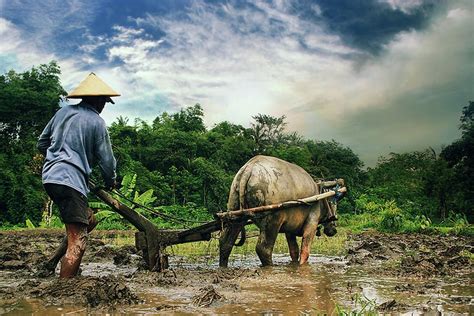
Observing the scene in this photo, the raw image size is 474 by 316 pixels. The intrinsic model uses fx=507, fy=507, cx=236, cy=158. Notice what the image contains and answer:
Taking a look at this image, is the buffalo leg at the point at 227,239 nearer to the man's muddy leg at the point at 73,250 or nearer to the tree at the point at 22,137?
the man's muddy leg at the point at 73,250

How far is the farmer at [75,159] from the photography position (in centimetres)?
553

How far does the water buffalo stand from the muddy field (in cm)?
55

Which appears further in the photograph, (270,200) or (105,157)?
(270,200)

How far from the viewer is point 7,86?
96.0 ft

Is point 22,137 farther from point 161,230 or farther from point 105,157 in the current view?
point 105,157

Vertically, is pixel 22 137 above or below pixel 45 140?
above

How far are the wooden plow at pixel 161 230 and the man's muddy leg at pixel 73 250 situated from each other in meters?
0.90

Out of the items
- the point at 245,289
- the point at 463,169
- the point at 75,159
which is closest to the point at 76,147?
the point at 75,159

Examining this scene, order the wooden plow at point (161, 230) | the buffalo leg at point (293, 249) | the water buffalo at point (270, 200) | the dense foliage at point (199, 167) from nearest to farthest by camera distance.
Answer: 1. the wooden plow at point (161, 230)
2. the water buffalo at point (270, 200)
3. the buffalo leg at point (293, 249)
4. the dense foliage at point (199, 167)

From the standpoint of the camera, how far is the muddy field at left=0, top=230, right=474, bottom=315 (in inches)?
182

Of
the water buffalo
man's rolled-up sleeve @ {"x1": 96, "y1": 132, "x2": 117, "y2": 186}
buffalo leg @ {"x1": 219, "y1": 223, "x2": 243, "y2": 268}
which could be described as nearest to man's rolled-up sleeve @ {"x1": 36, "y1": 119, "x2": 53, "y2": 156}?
man's rolled-up sleeve @ {"x1": 96, "y1": 132, "x2": 117, "y2": 186}

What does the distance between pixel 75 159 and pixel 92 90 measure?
89 centimetres

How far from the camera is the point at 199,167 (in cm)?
3528

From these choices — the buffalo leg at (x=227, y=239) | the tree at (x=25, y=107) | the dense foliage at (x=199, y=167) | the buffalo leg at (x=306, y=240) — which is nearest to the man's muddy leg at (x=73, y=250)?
the buffalo leg at (x=227, y=239)
